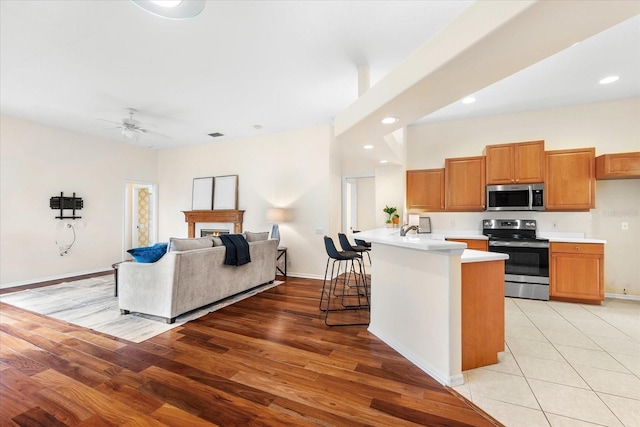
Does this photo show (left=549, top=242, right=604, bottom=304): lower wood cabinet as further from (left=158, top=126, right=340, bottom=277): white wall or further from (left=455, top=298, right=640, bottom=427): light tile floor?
(left=158, top=126, right=340, bottom=277): white wall

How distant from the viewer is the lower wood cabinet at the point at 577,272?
3.69 meters

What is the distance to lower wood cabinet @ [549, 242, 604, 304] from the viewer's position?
3693 millimetres

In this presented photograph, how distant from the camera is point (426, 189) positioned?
4977mm

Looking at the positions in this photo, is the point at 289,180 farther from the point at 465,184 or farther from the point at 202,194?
the point at 465,184

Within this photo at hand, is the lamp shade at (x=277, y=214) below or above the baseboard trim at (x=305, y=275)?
above

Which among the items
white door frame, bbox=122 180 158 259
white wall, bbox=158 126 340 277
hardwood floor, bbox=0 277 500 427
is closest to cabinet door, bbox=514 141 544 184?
white wall, bbox=158 126 340 277

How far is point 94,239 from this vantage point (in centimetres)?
580

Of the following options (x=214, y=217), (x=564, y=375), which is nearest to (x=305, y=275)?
(x=214, y=217)

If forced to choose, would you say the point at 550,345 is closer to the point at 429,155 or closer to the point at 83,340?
the point at 429,155

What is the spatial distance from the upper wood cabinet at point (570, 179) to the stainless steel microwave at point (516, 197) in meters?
0.12

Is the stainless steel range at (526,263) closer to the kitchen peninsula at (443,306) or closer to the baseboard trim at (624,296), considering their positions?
the baseboard trim at (624,296)

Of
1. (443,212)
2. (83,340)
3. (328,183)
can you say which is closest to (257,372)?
(83,340)

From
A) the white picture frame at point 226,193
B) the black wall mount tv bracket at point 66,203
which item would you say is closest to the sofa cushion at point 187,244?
the white picture frame at point 226,193

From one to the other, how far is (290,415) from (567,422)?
5.59 ft
